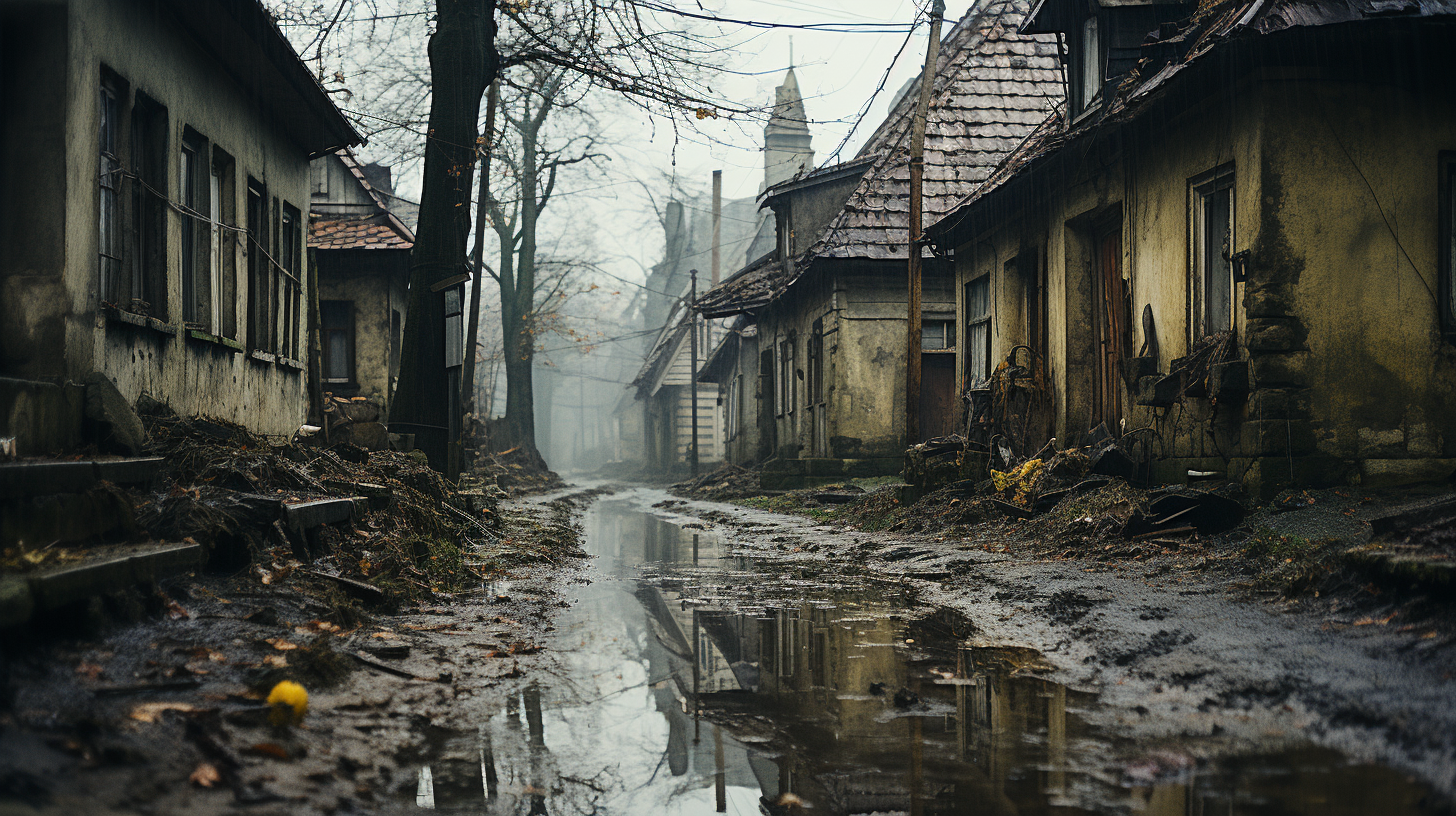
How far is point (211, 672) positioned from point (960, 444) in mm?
10276

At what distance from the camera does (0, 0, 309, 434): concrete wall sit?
618cm

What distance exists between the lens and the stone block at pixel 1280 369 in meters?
8.00

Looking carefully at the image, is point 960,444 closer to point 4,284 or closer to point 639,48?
point 639,48

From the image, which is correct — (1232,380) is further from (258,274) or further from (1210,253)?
→ (258,274)

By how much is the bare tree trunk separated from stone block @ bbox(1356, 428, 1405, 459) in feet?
28.7

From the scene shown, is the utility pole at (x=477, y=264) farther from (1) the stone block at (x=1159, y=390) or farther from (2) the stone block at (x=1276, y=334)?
(2) the stone block at (x=1276, y=334)

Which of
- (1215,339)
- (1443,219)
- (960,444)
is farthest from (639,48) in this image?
(1443,219)

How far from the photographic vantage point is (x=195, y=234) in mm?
8859

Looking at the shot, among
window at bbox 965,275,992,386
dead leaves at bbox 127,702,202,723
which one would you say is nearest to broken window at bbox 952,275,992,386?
window at bbox 965,275,992,386

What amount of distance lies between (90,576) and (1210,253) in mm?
8757

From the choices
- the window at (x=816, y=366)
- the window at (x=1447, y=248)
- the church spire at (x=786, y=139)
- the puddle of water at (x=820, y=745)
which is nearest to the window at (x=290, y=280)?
the puddle of water at (x=820, y=745)

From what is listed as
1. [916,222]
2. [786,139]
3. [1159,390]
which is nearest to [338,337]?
[916,222]

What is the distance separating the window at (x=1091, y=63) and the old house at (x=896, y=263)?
484 centimetres

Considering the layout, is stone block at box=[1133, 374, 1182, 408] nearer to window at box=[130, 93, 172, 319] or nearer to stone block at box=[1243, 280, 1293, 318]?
stone block at box=[1243, 280, 1293, 318]
